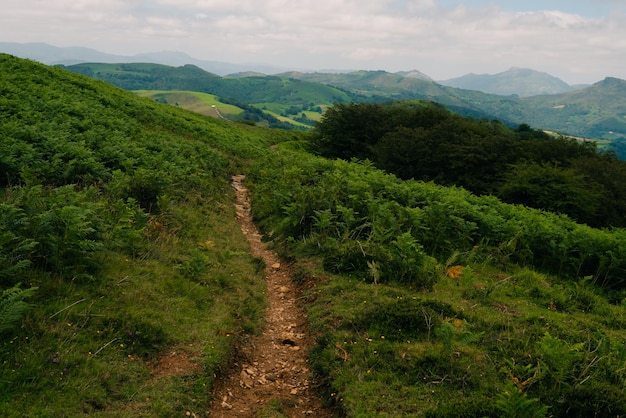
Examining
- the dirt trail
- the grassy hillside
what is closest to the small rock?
the dirt trail

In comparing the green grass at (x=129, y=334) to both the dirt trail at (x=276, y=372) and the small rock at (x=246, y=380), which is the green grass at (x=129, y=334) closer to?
the dirt trail at (x=276, y=372)

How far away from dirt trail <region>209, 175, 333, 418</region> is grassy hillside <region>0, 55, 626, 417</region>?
295 millimetres

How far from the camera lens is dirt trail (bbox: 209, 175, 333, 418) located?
6.20 metres

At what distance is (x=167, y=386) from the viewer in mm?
5855

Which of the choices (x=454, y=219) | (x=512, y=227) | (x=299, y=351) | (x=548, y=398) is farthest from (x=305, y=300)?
(x=512, y=227)

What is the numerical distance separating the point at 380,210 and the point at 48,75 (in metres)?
26.0

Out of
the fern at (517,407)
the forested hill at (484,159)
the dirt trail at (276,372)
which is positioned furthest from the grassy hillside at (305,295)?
the forested hill at (484,159)

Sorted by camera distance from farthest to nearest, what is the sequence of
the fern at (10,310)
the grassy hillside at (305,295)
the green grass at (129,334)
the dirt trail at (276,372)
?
the dirt trail at (276,372) → the grassy hillside at (305,295) → the fern at (10,310) → the green grass at (129,334)

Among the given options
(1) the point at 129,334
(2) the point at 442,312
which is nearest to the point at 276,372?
(1) the point at 129,334

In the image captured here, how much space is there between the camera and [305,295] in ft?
31.7

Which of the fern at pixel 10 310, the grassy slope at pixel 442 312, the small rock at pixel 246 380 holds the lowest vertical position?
the small rock at pixel 246 380

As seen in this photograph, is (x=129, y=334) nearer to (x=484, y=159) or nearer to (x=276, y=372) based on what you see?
(x=276, y=372)

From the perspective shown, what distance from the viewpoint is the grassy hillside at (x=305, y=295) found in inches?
223

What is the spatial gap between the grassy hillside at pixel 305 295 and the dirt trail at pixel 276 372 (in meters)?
0.30
